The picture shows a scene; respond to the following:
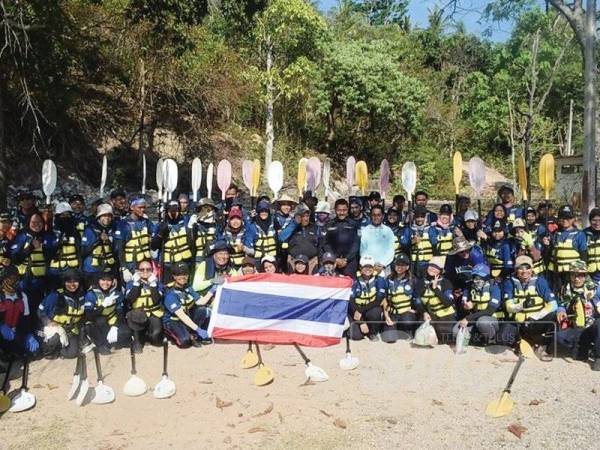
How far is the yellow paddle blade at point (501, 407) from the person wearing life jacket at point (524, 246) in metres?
2.26

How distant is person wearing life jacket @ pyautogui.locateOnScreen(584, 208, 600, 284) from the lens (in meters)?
6.69

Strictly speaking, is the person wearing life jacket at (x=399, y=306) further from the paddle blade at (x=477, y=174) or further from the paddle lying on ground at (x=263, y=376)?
the paddle blade at (x=477, y=174)

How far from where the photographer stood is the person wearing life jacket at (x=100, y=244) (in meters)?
6.78

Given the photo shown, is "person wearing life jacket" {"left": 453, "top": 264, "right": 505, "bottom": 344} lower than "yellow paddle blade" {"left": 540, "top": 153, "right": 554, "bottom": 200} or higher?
lower

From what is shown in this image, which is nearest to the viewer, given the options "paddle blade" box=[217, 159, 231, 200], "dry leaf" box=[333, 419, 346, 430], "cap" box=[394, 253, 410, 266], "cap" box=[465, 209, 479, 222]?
"dry leaf" box=[333, 419, 346, 430]

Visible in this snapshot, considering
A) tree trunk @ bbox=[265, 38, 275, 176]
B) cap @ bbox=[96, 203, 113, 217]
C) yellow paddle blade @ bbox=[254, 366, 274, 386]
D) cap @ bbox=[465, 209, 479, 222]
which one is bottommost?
yellow paddle blade @ bbox=[254, 366, 274, 386]

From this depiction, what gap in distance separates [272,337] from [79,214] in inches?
108

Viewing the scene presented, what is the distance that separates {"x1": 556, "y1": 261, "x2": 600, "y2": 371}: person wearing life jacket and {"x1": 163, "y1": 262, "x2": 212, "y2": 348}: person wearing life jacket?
376cm

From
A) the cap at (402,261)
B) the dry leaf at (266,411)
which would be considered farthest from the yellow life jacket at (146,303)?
the cap at (402,261)

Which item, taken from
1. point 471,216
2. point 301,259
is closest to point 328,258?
point 301,259

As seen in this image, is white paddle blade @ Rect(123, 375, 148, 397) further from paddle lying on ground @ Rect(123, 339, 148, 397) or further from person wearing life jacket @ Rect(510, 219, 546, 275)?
person wearing life jacket @ Rect(510, 219, 546, 275)

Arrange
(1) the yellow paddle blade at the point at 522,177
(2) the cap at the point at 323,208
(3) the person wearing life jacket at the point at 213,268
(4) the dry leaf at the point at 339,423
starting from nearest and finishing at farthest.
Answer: (4) the dry leaf at the point at 339,423 < (3) the person wearing life jacket at the point at 213,268 < (2) the cap at the point at 323,208 < (1) the yellow paddle blade at the point at 522,177

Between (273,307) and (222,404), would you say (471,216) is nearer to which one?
(273,307)

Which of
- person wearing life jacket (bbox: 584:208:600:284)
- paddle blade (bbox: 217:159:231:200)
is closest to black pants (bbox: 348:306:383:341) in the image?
person wearing life jacket (bbox: 584:208:600:284)
